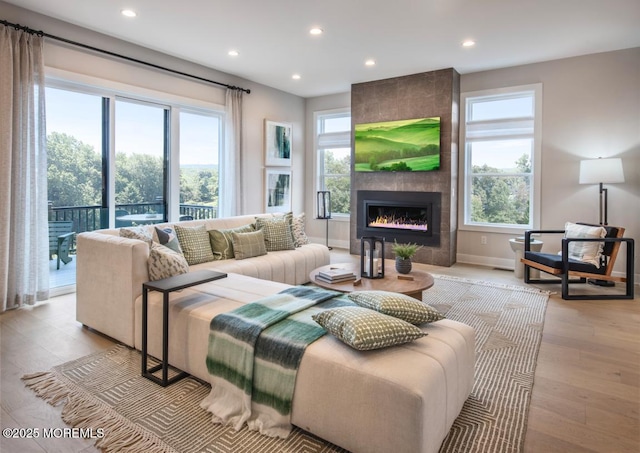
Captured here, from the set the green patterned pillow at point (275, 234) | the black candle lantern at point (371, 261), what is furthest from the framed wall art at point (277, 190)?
the black candle lantern at point (371, 261)

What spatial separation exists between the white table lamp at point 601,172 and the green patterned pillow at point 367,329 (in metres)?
3.97

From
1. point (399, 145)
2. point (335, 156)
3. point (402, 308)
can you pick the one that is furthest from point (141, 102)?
point (402, 308)

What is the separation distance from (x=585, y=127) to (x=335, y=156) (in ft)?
12.7

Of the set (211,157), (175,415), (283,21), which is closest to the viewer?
(175,415)

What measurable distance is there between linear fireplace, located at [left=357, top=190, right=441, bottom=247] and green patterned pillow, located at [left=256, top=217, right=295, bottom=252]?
87.2 inches

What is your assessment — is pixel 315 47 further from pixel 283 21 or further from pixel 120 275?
pixel 120 275

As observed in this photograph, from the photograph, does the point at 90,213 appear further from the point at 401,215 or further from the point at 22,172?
the point at 401,215

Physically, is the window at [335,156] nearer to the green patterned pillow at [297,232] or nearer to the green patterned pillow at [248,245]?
the green patterned pillow at [297,232]

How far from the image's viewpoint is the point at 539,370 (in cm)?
252

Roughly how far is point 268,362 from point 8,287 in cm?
319

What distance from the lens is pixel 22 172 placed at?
3633mm

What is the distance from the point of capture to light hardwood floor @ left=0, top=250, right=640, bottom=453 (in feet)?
6.01

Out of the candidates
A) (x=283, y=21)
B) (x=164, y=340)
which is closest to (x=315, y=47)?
(x=283, y=21)

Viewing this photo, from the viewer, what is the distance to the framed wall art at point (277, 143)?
21.3 ft
